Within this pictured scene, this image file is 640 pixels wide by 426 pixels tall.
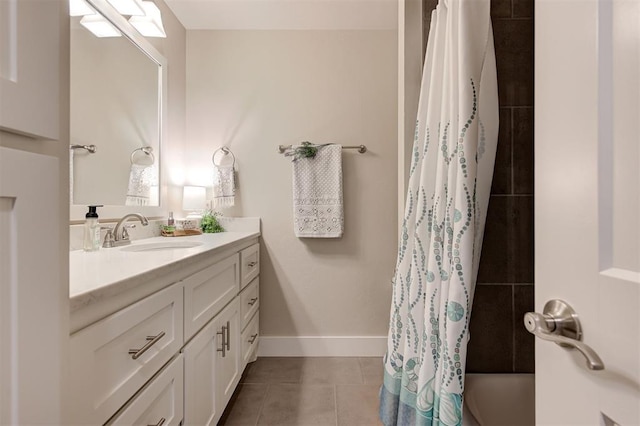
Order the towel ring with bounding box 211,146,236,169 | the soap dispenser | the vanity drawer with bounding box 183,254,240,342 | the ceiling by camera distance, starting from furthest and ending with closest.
Answer: the towel ring with bounding box 211,146,236,169
the ceiling
the soap dispenser
the vanity drawer with bounding box 183,254,240,342

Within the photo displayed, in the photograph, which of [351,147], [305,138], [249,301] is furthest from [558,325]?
[305,138]

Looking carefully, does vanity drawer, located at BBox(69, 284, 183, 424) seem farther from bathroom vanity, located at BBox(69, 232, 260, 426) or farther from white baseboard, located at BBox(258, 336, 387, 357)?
white baseboard, located at BBox(258, 336, 387, 357)

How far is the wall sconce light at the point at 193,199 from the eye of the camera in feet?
7.56

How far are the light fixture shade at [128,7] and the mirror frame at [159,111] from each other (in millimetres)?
26

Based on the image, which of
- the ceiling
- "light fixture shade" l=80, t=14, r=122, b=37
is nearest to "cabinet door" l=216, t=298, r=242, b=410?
"light fixture shade" l=80, t=14, r=122, b=37

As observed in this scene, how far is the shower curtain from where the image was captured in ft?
3.10

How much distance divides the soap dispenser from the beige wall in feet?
3.59

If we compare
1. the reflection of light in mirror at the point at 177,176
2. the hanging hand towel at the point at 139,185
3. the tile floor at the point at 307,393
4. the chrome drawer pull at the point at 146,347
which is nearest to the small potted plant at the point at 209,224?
the reflection of light in mirror at the point at 177,176

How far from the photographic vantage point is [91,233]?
1387 millimetres

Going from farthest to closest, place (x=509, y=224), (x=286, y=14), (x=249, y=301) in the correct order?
(x=286, y=14) < (x=249, y=301) < (x=509, y=224)

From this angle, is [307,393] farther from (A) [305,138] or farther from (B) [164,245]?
(A) [305,138]

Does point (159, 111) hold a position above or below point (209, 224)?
above

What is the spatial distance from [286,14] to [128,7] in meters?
1.03

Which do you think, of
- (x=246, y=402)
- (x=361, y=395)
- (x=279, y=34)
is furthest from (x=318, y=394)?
(x=279, y=34)
